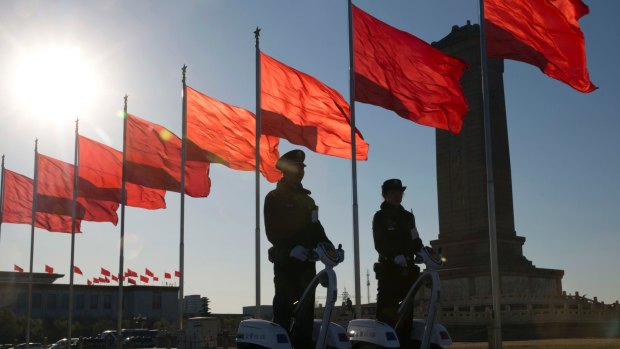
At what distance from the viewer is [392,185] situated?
31.2 feet

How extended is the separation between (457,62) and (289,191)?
8186 mm

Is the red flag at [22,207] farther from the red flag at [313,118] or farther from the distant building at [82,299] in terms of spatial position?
the distant building at [82,299]

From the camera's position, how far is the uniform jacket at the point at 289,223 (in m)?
8.47

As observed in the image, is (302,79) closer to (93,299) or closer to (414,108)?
(414,108)

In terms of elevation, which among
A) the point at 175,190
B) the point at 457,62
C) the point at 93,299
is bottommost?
the point at 93,299

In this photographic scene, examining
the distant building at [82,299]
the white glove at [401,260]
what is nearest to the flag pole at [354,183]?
the white glove at [401,260]

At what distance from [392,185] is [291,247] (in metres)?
1.82

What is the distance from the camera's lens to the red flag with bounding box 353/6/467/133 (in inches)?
609

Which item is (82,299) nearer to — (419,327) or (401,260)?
(419,327)

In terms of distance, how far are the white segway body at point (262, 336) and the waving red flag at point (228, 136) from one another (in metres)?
11.7

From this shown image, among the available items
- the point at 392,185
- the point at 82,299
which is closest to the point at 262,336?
the point at 392,185

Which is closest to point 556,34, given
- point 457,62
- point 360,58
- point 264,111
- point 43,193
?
point 457,62

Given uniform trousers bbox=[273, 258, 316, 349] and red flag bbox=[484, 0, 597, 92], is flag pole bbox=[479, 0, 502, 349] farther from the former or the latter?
uniform trousers bbox=[273, 258, 316, 349]

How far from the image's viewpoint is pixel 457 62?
15648 millimetres
